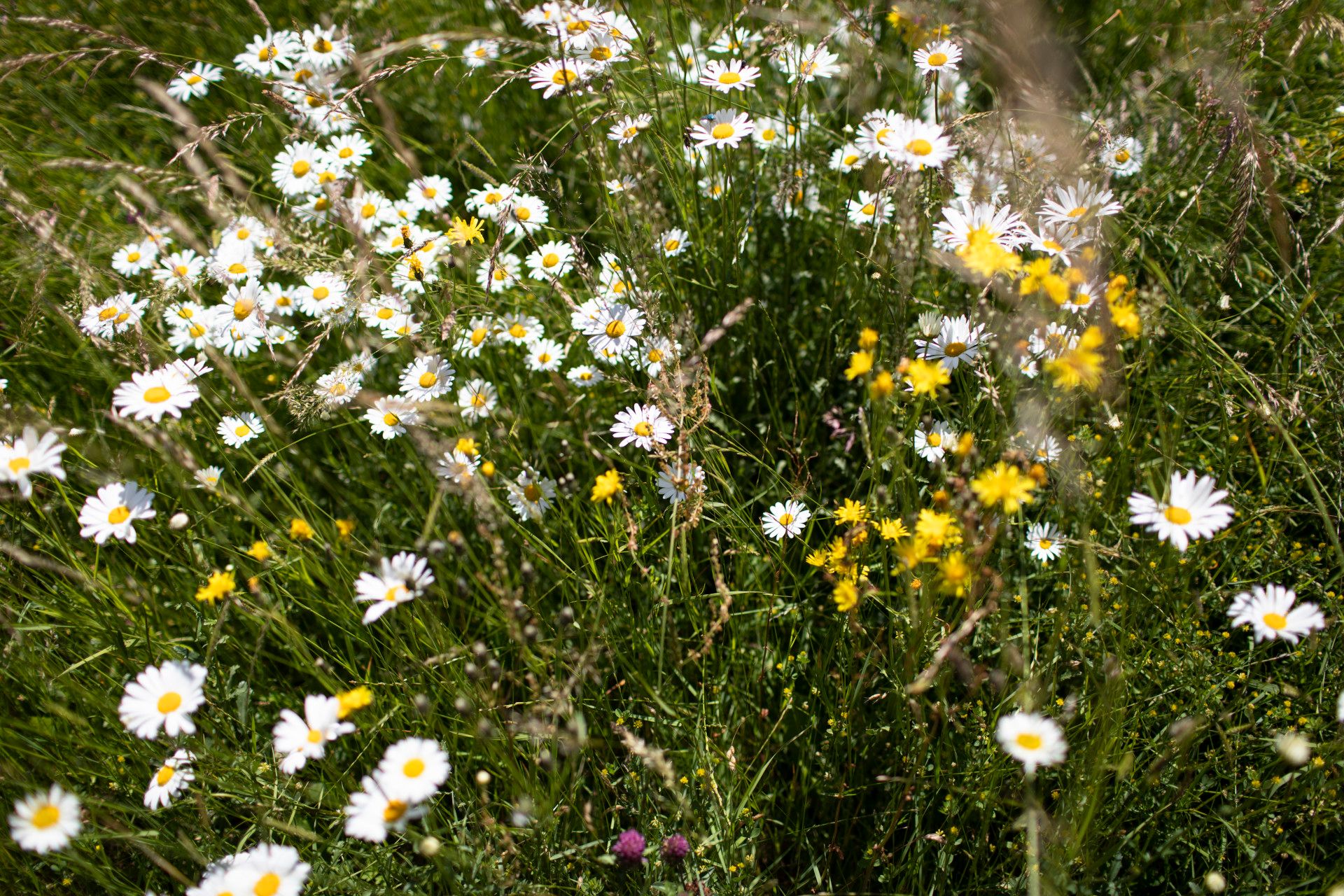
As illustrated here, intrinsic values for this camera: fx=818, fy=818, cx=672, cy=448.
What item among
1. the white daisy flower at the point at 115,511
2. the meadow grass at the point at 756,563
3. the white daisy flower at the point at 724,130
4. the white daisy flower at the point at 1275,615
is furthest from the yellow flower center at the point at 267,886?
the white daisy flower at the point at 724,130

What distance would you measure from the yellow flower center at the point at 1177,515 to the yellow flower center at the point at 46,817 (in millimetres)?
A: 2082

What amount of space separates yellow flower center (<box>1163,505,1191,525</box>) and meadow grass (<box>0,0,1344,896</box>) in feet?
0.24

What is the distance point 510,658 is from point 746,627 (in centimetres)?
67

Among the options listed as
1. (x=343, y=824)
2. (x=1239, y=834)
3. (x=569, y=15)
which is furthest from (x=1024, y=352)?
(x=343, y=824)

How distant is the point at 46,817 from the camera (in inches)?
57.1

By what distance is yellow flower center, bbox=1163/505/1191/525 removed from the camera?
5.00 feet

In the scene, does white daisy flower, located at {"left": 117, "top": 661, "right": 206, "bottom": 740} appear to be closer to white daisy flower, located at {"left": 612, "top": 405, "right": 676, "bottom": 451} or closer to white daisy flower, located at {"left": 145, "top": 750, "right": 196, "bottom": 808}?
white daisy flower, located at {"left": 145, "top": 750, "right": 196, "bottom": 808}

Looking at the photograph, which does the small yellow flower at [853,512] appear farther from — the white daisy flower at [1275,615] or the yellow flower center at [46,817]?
the yellow flower center at [46,817]

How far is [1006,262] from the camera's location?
148cm

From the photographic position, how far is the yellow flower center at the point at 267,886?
1456 millimetres

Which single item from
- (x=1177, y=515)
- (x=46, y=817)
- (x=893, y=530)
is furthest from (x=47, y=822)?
(x=1177, y=515)

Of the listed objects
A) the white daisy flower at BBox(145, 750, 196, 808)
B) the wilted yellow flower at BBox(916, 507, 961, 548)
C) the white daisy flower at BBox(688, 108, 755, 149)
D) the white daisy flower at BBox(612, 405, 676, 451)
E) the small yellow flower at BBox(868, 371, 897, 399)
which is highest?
the white daisy flower at BBox(688, 108, 755, 149)

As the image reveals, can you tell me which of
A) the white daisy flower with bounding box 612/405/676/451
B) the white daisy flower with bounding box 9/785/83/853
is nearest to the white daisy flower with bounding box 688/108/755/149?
the white daisy flower with bounding box 612/405/676/451

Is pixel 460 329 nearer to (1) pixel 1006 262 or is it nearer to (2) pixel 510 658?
(2) pixel 510 658
